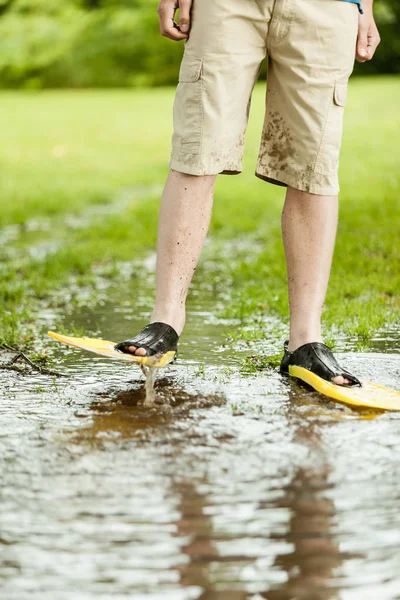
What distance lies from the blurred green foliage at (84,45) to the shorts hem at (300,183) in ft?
90.2

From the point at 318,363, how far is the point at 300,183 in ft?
1.97

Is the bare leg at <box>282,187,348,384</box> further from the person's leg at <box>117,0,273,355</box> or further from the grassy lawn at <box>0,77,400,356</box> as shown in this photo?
the grassy lawn at <box>0,77,400,356</box>

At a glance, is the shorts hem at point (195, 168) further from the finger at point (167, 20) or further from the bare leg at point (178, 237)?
the finger at point (167, 20)

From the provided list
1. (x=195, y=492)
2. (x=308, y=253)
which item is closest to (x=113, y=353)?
(x=308, y=253)

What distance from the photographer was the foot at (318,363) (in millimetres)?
2818

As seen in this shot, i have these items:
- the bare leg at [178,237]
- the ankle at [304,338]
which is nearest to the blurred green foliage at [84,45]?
the bare leg at [178,237]

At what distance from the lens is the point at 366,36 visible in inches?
123

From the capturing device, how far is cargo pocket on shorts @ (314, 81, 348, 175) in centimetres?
299

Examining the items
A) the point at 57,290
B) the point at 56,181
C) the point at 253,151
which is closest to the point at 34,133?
the point at 253,151

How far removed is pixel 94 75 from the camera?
30219mm

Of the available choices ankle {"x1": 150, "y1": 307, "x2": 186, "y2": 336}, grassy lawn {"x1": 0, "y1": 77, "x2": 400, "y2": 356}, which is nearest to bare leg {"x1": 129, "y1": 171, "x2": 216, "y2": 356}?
ankle {"x1": 150, "y1": 307, "x2": 186, "y2": 336}

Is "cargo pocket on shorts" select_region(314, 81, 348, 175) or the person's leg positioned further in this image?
"cargo pocket on shorts" select_region(314, 81, 348, 175)

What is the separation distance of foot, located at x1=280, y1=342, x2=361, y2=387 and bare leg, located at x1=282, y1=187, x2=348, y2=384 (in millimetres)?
64

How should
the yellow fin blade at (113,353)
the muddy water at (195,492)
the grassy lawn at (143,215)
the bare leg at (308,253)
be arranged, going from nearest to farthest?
1. the muddy water at (195,492)
2. the yellow fin blade at (113,353)
3. the bare leg at (308,253)
4. the grassy lawn at (143,215)
